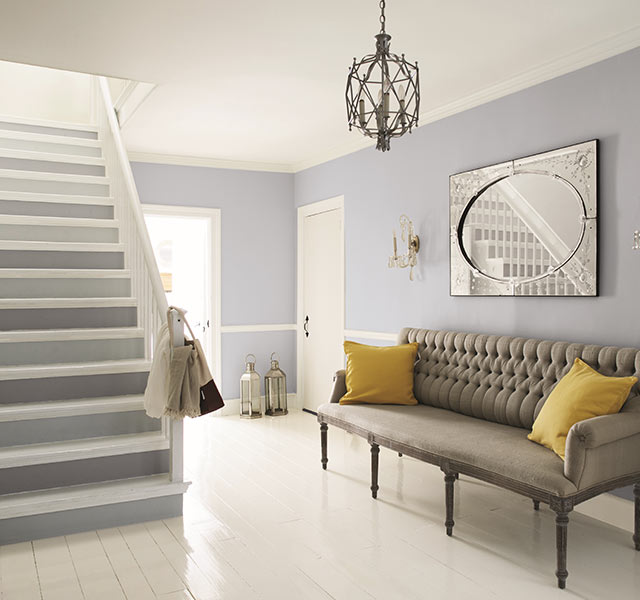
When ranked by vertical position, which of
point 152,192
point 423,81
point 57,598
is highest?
point 423,81

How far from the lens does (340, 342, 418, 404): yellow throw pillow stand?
13.8 ft

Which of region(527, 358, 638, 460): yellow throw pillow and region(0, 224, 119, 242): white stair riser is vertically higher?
region(0, 224, 119, 242): white stair riser

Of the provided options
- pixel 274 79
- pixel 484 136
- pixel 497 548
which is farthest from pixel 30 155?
pixel 497 548

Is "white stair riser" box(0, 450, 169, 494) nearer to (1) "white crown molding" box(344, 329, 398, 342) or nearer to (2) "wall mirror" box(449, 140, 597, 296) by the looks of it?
(1) "white crown molding" box(344, 329, 398, 342)

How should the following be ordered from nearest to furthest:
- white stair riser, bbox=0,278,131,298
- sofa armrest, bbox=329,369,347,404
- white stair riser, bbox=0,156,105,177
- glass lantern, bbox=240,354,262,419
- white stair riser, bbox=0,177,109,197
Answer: white stair riser, bbox=0,278,131,298, sofa armrest, bbox=329,369,347,404, white stair riser, bbox=0,177,109,197, white stair riser, bbox=0,156,105,177, glass lantern, bbox=240,354,262,419

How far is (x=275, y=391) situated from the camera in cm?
635

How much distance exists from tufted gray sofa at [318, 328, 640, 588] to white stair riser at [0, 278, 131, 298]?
167cm

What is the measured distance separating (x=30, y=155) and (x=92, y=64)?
1554mm

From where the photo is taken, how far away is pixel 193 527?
10.9ft

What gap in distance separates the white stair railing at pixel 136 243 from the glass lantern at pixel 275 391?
2.29 meters

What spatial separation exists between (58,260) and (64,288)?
290 millimetres

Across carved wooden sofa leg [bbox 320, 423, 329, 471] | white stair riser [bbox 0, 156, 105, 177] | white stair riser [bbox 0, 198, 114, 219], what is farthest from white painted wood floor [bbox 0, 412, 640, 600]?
white stair riser [bbox 0, 156, 105, 177]

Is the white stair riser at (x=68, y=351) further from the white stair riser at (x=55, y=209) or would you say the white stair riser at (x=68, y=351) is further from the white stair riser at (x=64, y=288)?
the white stair riser at (x=55, y=209)

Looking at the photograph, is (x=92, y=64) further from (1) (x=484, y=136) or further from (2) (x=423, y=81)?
(1) (x=484, y=136)
